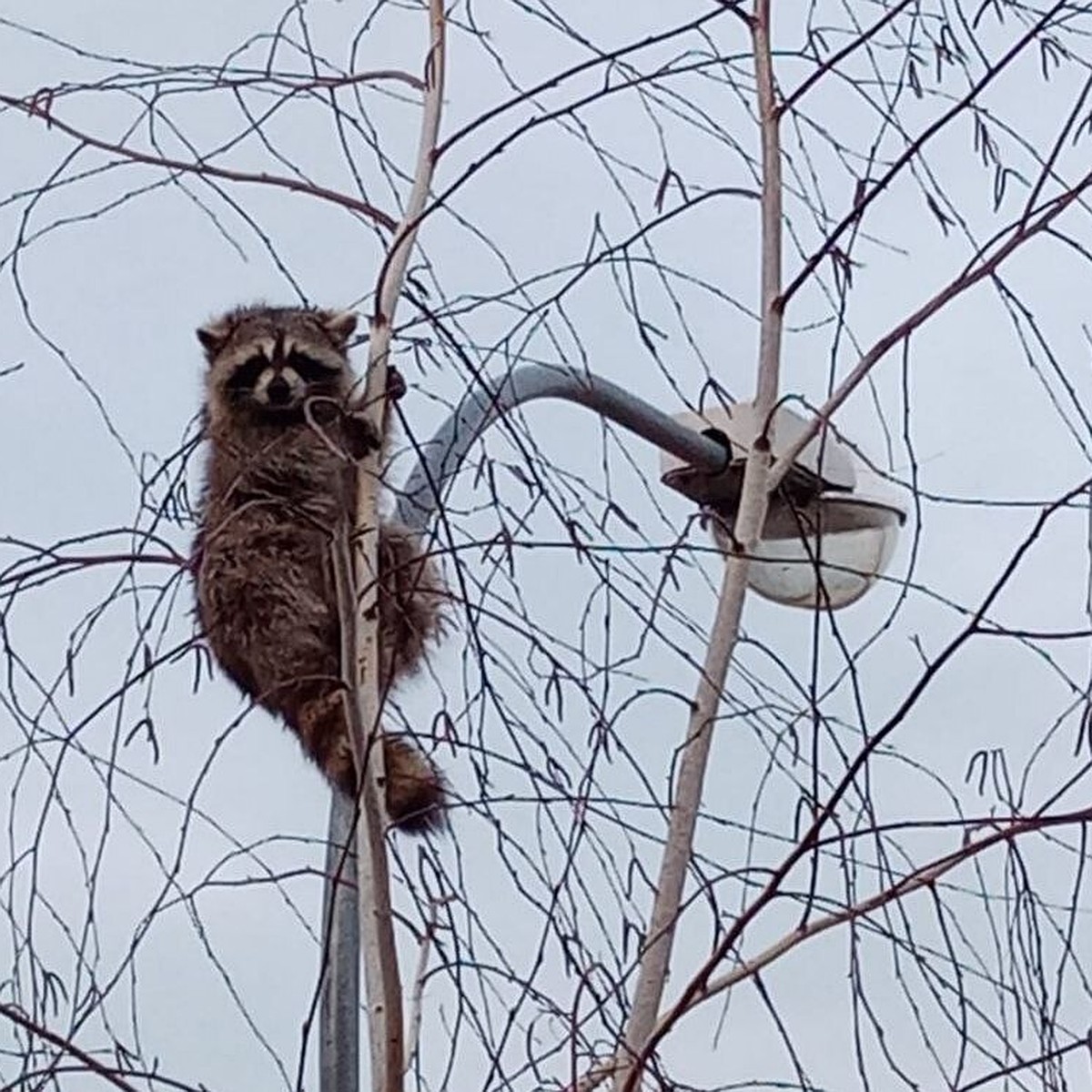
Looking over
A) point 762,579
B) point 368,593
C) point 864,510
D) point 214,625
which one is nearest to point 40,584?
point 368,593

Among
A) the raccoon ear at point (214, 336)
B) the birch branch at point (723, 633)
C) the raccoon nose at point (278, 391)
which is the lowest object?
the birch branch at point (723, 633)

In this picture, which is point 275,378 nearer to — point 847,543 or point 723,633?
point 847,543

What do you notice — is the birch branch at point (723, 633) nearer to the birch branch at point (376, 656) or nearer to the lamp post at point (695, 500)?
the lamp post at point (695, 500)

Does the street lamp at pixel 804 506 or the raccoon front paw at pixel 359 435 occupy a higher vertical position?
the street lamp at pixel 804 506

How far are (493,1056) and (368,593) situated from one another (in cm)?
49

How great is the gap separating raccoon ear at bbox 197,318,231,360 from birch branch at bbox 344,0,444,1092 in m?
2.21

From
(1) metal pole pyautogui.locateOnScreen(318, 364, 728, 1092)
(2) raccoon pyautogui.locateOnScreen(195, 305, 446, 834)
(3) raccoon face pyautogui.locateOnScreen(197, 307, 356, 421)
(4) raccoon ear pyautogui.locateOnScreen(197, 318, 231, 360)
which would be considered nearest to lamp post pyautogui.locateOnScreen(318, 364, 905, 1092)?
(1) metal pole pyautogui.locateOnScreen(318, 364, 728, 1092)

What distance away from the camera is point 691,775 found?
2.21 m

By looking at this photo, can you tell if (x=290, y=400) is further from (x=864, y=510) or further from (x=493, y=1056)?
(x=493, y=1056)

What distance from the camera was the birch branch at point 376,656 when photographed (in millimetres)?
2086

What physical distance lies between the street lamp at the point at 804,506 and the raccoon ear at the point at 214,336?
1191mm

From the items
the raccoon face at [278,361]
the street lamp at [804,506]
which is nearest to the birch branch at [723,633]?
the street lamp at [804,506]

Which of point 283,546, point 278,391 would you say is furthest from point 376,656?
point 278,391

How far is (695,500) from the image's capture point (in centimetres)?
379
